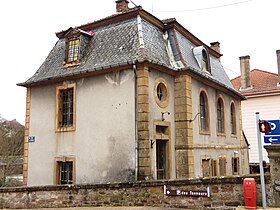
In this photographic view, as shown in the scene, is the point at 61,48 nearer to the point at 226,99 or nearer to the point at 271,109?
the point at 226,99

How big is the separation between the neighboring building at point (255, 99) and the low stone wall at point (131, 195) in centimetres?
1846

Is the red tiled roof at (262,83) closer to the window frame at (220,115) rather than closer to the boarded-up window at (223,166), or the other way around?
the window frame at (220,115)

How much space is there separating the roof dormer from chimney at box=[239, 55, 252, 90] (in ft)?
56.6

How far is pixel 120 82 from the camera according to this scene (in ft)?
44.6

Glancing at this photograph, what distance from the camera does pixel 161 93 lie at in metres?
14.2

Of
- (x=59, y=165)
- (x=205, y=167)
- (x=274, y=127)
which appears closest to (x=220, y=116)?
(x=205, y=167)

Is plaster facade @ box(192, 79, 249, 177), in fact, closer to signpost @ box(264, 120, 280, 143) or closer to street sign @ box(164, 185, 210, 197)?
street sign @ box(164, 185, 210, 197)

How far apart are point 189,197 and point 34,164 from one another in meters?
8.80

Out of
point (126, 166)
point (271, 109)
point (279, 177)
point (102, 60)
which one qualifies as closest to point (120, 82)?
point (102, 60)

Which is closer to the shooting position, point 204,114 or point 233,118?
point 204,114

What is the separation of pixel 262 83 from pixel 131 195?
71.1 feet

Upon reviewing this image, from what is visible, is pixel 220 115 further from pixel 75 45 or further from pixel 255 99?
pixel 255 99

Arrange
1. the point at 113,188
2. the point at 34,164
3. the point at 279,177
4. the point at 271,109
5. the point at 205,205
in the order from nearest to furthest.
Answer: the point at 279,177, the point at 205,205, the point at 113,188, the point at 34,164, the point at 271,109

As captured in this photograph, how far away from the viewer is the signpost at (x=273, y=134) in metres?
7.70
